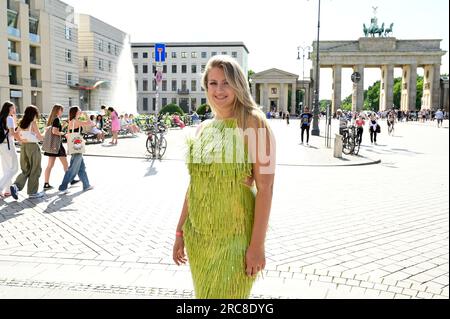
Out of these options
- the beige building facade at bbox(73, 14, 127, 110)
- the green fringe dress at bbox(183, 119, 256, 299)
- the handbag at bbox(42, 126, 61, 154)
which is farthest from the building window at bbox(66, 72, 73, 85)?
the green fringe dress at bbox(183, 119, 256, 299)

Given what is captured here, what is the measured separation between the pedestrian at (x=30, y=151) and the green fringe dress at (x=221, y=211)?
7.38 meters

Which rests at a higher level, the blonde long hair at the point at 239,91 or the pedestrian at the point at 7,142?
the blonde long hair at the point at 239,91

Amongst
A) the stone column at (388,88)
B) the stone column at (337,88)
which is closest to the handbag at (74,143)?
the stone column at (337,88)

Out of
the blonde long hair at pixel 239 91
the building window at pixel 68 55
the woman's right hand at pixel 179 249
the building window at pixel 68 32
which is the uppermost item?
the building window at pixel 68 32

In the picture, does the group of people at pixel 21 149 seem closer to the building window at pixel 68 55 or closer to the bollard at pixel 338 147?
the bollard at pixel 338 147

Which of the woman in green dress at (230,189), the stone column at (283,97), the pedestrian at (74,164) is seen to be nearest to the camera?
the woman in green dress at (230,189)

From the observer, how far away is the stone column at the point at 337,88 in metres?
86.4

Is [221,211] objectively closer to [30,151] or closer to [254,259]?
[254,259]

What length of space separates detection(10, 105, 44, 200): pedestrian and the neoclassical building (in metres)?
88.9

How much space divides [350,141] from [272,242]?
12804mm

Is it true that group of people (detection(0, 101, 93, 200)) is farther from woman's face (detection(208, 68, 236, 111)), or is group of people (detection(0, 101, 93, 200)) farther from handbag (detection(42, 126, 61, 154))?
woman's face (detection(208, 68, 236, 111))

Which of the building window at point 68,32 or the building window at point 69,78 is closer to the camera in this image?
the building window at point 68,32

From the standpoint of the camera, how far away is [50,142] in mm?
9820

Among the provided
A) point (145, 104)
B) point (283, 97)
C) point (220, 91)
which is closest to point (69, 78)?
point (283, 97)
